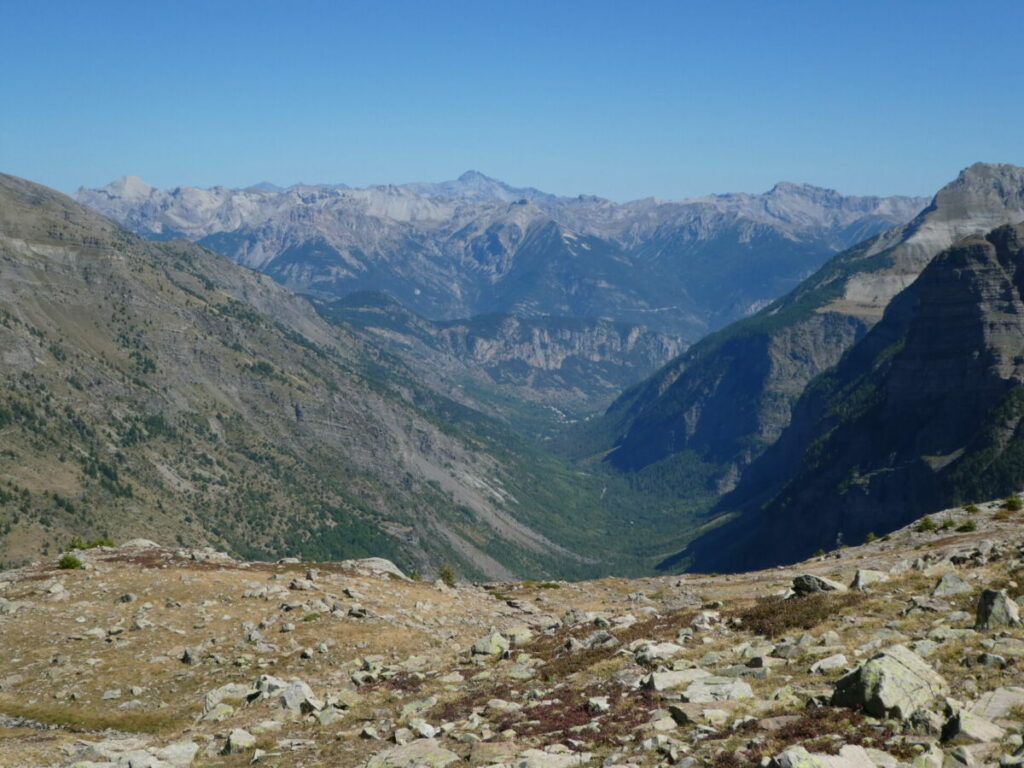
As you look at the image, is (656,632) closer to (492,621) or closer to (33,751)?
(492,621)

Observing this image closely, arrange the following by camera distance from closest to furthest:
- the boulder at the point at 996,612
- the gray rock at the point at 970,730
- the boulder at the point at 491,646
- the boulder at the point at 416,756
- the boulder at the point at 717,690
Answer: the gray rock at the point at 970,730 → the boulder at the point at 416,756 → the boulder at the point at 717,690 → the boulder at the point at 996,612 → the boulder at the point at 491,646

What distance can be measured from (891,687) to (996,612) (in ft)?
29.7

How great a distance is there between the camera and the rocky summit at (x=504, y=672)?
25578mm

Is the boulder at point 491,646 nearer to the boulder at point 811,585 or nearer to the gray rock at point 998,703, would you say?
the boulder at point 811,585

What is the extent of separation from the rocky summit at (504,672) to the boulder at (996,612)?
8cm

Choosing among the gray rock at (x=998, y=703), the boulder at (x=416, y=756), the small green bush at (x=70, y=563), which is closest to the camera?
the gray rock at (x=998, y=703)

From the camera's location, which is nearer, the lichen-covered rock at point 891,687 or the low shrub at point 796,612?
the lichen-covered rock at point 891,687

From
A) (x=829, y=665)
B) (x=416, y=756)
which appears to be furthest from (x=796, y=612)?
(x=416, y=756)

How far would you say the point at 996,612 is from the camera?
31609 mm

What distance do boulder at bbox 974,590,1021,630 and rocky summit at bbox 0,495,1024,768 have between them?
3.2 inches

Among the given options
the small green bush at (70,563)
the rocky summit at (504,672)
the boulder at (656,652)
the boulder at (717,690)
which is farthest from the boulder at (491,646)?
the small green bush at (70,563)

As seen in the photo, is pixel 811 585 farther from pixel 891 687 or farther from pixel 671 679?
pixel 891 687

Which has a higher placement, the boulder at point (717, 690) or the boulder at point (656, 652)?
the boulder at point (717, 690)

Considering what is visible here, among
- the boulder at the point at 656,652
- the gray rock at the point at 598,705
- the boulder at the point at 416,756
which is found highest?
the gray rock at the point at 598,705
